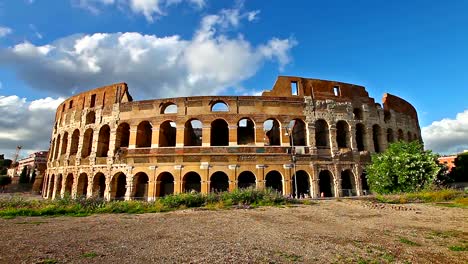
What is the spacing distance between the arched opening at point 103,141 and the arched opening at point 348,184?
2060 cm

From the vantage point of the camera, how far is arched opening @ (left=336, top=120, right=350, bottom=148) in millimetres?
22609

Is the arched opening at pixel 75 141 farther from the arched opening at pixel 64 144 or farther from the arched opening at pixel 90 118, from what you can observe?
the arched opening at pixel 90 118

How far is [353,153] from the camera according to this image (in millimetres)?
21594

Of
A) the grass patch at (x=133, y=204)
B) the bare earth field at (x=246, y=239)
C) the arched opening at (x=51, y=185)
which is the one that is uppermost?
the arched opening at (x=51, y=185)

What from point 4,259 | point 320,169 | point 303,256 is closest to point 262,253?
point 303,256

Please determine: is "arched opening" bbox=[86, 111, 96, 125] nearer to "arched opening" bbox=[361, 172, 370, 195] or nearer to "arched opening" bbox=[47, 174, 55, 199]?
"arched opening" bbox=[47, 174, 55, 199]

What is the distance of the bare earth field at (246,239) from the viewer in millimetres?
5293

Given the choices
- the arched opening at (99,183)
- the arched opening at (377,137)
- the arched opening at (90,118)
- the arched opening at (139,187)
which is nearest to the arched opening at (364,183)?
the arched opening at (377,137)

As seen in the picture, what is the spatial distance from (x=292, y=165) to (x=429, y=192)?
8.49 meters

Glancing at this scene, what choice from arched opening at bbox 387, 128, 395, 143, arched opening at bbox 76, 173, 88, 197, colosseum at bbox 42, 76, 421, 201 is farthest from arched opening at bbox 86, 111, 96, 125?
arched opening at bbox 387, 128, 395, 143

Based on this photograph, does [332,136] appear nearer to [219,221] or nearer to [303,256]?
[219,221]

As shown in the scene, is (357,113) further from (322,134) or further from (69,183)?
(69,183)

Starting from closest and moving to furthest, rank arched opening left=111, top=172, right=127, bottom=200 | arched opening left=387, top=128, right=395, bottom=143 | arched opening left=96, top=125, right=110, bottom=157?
arched opening left=111, top=172, right=127, bottom=200 → arched opening left=96, top=125, right=110, bottom=157 → arched opening left=387, top=128, right=395, bottom=143

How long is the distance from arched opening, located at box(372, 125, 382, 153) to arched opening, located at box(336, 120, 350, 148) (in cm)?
289
